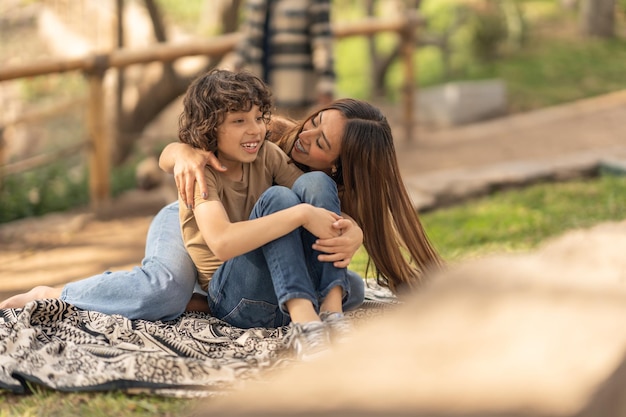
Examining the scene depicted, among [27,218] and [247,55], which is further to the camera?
[27,218]

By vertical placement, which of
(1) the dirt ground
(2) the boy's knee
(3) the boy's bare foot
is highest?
(2) the boy's knee

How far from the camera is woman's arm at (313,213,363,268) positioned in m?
2.71

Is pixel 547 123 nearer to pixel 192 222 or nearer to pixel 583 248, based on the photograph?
pixel 192 222

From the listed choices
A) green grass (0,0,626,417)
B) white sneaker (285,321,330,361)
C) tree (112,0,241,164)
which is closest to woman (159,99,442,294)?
white sneaker (285,321,330,361)

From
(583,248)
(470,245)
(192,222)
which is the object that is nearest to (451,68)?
(470,245)

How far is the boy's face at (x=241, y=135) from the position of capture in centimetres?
283

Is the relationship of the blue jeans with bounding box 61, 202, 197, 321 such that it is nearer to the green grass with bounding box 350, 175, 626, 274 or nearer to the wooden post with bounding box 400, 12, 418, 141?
the green grass with bounding box 350, 175, 626, 274

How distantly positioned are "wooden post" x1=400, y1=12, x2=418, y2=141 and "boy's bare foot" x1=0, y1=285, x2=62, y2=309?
222 inches

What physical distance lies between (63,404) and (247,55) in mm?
3723

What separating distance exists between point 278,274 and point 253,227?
160 mm

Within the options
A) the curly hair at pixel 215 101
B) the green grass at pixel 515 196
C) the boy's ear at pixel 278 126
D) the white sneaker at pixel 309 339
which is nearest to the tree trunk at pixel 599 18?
the green grass at pixel 515 196

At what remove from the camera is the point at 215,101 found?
282 cm

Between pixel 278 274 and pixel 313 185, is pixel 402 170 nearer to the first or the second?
pixel 313 185

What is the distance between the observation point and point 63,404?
2420 mm
